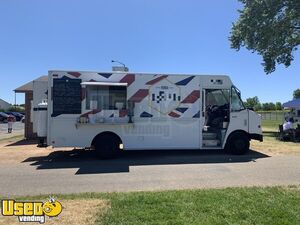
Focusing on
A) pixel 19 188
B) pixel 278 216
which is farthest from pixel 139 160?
pixel 278 216

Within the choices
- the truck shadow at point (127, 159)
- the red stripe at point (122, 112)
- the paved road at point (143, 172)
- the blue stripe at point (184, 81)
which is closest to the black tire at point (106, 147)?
the truck shadow at point (127, 159)

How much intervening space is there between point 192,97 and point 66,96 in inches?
185

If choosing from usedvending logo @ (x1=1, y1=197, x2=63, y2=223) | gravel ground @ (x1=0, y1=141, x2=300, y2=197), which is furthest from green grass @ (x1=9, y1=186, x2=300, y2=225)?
gravel ground @ (x1=0, y1=141, x2=300, y2=197)

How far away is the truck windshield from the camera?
1391 cm

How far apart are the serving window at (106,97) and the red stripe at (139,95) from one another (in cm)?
33

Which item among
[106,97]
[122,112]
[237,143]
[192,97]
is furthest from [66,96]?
[237,143]

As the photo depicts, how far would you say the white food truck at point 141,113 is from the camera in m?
12.6

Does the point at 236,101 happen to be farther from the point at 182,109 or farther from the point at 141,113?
the point at 141,113

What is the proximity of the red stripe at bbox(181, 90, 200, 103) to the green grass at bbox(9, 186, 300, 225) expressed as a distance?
20.4 feet

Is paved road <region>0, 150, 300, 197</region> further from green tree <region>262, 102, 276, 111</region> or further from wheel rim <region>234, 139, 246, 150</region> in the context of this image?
green tree <region>262, 102, 276, 111</region>

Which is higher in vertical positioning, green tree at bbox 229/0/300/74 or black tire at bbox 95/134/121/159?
green tree at bbox 229/0/300/74

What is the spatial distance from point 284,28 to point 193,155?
63.3 ft

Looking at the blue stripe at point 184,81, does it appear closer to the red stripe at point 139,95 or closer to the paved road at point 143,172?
the red stripe at point 139,95

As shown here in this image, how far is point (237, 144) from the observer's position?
13.8m
